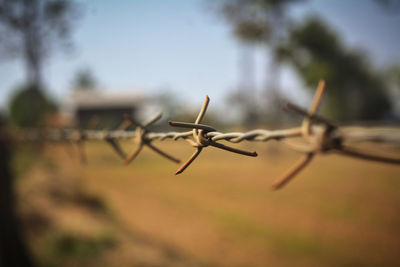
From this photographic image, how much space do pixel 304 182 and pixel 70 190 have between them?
7001 millimetres

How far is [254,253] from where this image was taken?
14.2 ft

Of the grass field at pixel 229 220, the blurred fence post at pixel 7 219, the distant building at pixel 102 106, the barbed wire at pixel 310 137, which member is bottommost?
the distant building at pixel 102 106

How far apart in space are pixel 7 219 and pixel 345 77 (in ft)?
88.8

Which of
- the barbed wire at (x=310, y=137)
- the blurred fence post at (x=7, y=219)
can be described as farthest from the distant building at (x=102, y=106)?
the barbed wire at (x=310, y=137)

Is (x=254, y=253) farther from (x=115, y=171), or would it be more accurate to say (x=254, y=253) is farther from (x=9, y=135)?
(x=115, y=171)

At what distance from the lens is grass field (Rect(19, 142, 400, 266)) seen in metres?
4.13

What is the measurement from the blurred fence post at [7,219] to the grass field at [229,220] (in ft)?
1.93

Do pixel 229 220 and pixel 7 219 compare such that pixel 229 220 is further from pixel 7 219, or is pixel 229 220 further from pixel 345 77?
pixel 345 77

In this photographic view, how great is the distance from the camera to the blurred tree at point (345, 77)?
A: 854 inches

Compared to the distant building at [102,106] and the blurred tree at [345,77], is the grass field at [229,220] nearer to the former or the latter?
the blurred tree at [345,77]

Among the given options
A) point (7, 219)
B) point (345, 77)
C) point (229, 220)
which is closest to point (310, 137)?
point (7, 219)

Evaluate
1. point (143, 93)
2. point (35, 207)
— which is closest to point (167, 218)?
point (35, 207)

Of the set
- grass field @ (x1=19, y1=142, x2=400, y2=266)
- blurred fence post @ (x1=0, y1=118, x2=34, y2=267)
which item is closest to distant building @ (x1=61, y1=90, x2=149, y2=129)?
grass field @ (x1=19, y1=142, x2=400, y2=266)

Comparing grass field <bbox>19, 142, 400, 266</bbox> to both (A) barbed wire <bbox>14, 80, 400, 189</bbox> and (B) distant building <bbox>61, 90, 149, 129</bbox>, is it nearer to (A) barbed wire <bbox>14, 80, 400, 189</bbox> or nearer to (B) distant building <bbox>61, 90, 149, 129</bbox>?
(A) barbed wire <bbox>14, 80, 400, 189</bbox>
